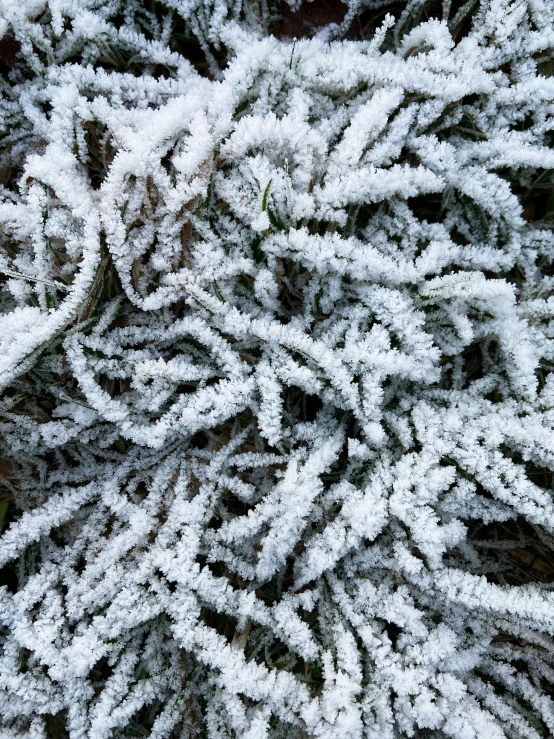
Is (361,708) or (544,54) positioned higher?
(544,54)

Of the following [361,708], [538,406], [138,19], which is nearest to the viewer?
[361,708]

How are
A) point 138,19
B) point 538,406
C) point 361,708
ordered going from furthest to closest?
1. point 138,19
2. point 538,406
3. point 361,708

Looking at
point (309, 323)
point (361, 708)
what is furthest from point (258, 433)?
point (361, 708)

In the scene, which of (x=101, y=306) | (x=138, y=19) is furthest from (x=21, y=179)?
(x=138, y=19)

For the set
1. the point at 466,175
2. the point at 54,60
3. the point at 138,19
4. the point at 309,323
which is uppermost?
the point at 138,19

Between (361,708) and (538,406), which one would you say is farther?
(538,406)

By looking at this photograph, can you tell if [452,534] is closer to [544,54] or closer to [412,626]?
[412,626]

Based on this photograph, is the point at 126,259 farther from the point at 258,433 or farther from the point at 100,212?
the point at 258,433
